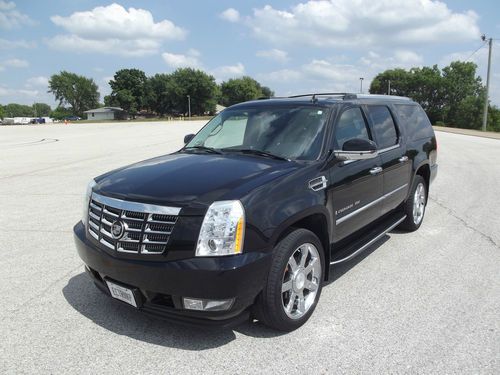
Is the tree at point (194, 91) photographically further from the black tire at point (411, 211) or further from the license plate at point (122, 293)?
the license plate at point (122, 293)

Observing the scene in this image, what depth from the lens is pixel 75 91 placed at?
15038 centimetres

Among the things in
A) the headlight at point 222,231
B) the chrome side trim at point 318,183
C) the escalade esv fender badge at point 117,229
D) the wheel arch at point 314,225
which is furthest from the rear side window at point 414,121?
the escalade esv fender badge at point 117,229

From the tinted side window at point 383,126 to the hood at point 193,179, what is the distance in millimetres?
1707

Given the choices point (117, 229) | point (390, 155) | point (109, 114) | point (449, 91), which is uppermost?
point (449, 91)

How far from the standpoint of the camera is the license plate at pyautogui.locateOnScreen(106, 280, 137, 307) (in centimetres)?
302

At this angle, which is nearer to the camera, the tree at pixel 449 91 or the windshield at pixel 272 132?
the windshield at pixel 272 132

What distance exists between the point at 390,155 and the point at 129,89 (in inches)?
4813

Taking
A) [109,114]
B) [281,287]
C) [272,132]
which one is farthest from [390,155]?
[109,114]

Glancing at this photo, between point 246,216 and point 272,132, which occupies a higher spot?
point 272,132

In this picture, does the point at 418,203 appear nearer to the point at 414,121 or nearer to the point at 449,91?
the point at 414,121

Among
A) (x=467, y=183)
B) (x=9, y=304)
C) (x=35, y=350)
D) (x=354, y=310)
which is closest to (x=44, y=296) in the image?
(x=9, y=304)

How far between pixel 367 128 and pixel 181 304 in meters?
2.89

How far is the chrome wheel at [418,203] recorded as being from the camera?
5832 mm

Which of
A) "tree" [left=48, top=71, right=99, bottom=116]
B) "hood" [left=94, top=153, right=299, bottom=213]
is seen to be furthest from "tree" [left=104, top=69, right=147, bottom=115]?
"hood" [left=94, top=153, right=299, bottom=213]
